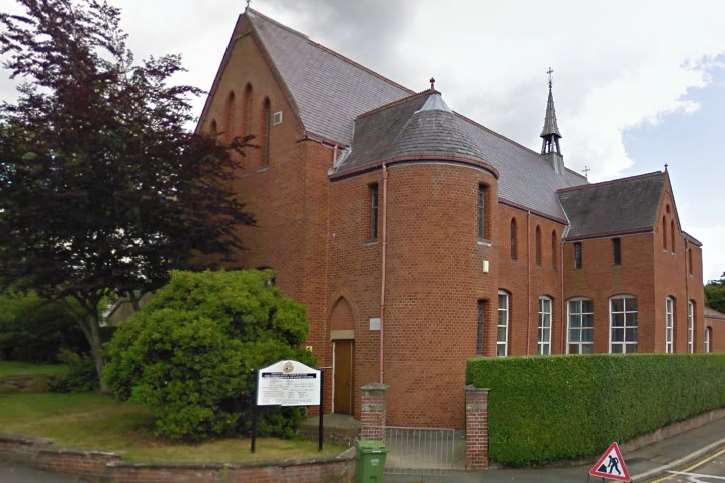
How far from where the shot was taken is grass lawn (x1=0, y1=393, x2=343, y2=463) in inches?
544

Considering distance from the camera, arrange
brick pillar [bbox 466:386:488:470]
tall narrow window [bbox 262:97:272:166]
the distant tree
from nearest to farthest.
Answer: brick pillar [bbox 466:386:488:470] < tall narrow window [bbox 262:97:272:166] < the distant tree

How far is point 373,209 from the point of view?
67.8ft

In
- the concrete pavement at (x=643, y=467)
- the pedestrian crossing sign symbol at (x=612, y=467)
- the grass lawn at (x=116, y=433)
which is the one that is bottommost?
the concrete pavement at (x=643, y=467)

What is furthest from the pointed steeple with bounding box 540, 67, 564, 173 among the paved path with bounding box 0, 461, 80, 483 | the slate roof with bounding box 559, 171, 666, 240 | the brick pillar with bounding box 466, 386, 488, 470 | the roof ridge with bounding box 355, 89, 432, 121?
the paved path with bounding box 0, 461, 80, 483

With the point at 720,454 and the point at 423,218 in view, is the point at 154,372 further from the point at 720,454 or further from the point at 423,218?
the point at 720,454

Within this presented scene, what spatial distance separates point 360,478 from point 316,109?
571 inches

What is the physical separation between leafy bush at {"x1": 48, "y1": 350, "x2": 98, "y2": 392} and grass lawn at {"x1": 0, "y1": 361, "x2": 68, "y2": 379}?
63 cm

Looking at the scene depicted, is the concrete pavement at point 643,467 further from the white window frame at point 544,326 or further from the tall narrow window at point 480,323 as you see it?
the white window frame at point 544,326

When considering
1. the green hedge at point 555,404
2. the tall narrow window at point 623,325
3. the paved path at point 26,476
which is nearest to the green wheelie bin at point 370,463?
the green hedge at point 555,404

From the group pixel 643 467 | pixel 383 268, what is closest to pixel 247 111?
pixel 383 268

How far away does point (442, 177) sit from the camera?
761 inches

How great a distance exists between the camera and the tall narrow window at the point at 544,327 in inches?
1195

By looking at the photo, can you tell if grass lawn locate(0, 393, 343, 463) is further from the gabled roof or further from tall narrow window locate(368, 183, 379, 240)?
the gabled roof

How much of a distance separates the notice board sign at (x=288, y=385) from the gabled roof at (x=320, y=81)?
9734 mm
